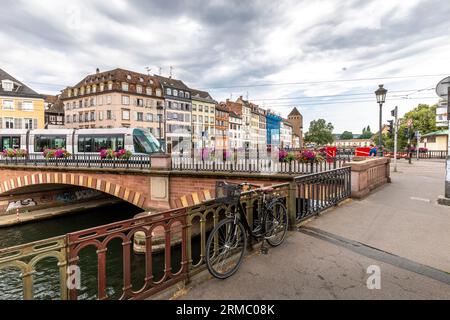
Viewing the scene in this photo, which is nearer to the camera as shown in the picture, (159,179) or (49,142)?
(159,179)

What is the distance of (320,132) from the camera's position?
304ft

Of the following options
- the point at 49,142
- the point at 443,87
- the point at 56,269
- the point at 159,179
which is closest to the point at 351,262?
the point at 443,87

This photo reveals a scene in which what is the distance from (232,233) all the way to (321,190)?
4124 millimetres

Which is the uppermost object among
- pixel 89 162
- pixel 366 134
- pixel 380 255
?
pixel 366 134

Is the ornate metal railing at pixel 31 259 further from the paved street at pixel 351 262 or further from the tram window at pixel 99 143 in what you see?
the tram window at pixel 99 143

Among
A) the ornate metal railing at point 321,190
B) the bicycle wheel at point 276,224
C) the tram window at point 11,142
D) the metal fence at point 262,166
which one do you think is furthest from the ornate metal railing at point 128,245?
the tram window at point 11,142

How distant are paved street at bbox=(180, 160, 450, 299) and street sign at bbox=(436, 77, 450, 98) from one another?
3501 mm

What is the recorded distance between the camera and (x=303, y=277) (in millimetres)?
3549

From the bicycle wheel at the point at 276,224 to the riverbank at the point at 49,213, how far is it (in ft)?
66.5

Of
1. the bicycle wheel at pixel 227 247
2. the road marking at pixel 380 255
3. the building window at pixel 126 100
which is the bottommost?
the road marking at pixel 380 255

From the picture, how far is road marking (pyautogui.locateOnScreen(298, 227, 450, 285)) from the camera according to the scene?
3.62 m

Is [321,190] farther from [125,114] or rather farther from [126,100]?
[126,100]

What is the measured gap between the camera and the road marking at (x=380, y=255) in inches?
143

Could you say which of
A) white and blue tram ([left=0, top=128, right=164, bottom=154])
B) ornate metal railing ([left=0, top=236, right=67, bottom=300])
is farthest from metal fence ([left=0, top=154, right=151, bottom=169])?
ornate metal railing ([left=0, top=236, right=67, bottom=300])
